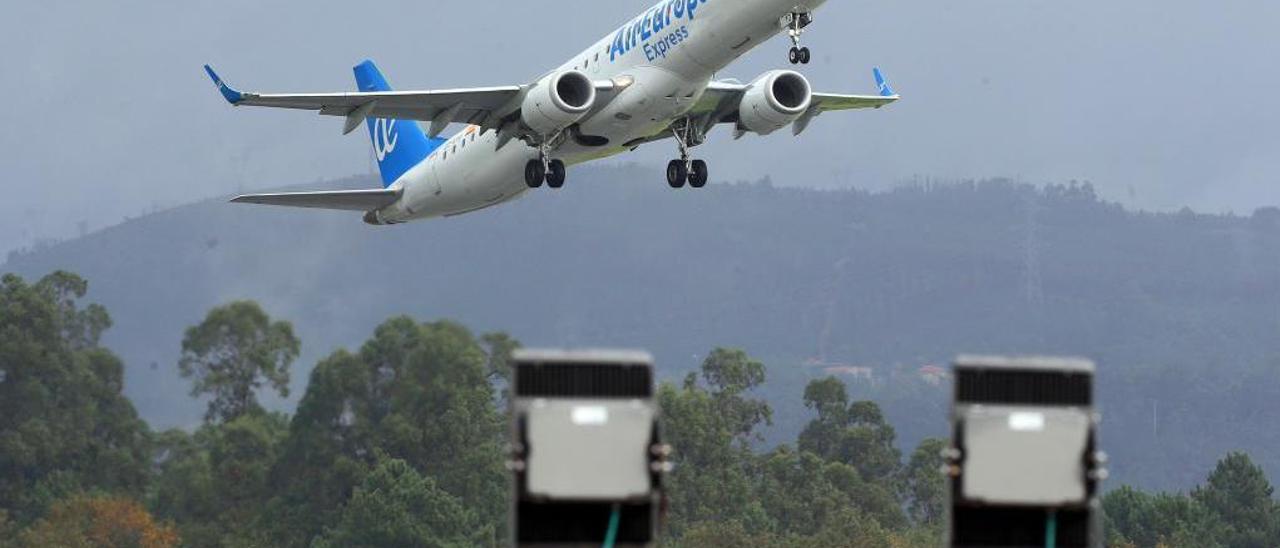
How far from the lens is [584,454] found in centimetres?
1925

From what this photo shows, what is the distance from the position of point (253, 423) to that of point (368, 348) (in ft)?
33.9

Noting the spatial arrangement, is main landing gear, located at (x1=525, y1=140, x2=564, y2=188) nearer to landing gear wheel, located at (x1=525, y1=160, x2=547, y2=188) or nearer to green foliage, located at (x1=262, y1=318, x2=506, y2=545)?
landing gear wheel, located at (x1=525, y1=160, x2=547, y2=188)

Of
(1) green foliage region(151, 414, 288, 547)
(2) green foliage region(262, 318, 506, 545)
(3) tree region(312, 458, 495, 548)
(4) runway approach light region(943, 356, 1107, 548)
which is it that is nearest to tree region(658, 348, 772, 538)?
(2) green foliage region(262, 318, 506, 545)

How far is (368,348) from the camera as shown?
267 ft

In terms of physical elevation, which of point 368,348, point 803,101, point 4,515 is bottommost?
point 4,515

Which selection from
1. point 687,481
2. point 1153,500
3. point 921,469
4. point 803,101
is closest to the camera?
point 803,101

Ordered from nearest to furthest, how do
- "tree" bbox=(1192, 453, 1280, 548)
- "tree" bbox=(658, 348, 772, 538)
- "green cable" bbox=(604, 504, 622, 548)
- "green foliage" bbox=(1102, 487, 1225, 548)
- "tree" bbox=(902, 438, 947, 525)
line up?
"green cable" bbox=(604, 504, 622, 548)
"green foliage" bbox=(1102, 487, 1225, 548)
"tree" bbox=(658, 348, 772, 538)
"tree" bbox=(1192, 453, 1280, 548)
"tree" bbox=(902, 438, 947, 525)

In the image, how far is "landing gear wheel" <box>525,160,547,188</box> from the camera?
52594 millimetres

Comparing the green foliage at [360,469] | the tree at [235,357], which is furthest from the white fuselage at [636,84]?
the tree at [235,357]

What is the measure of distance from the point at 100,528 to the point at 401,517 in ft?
31.8

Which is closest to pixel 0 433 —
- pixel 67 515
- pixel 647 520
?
pixel 67 515

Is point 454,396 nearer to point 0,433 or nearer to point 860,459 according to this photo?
point 0,433

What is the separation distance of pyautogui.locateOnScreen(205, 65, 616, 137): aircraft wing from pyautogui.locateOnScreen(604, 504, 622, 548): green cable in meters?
31.1

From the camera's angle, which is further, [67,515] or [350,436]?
[350,436]
